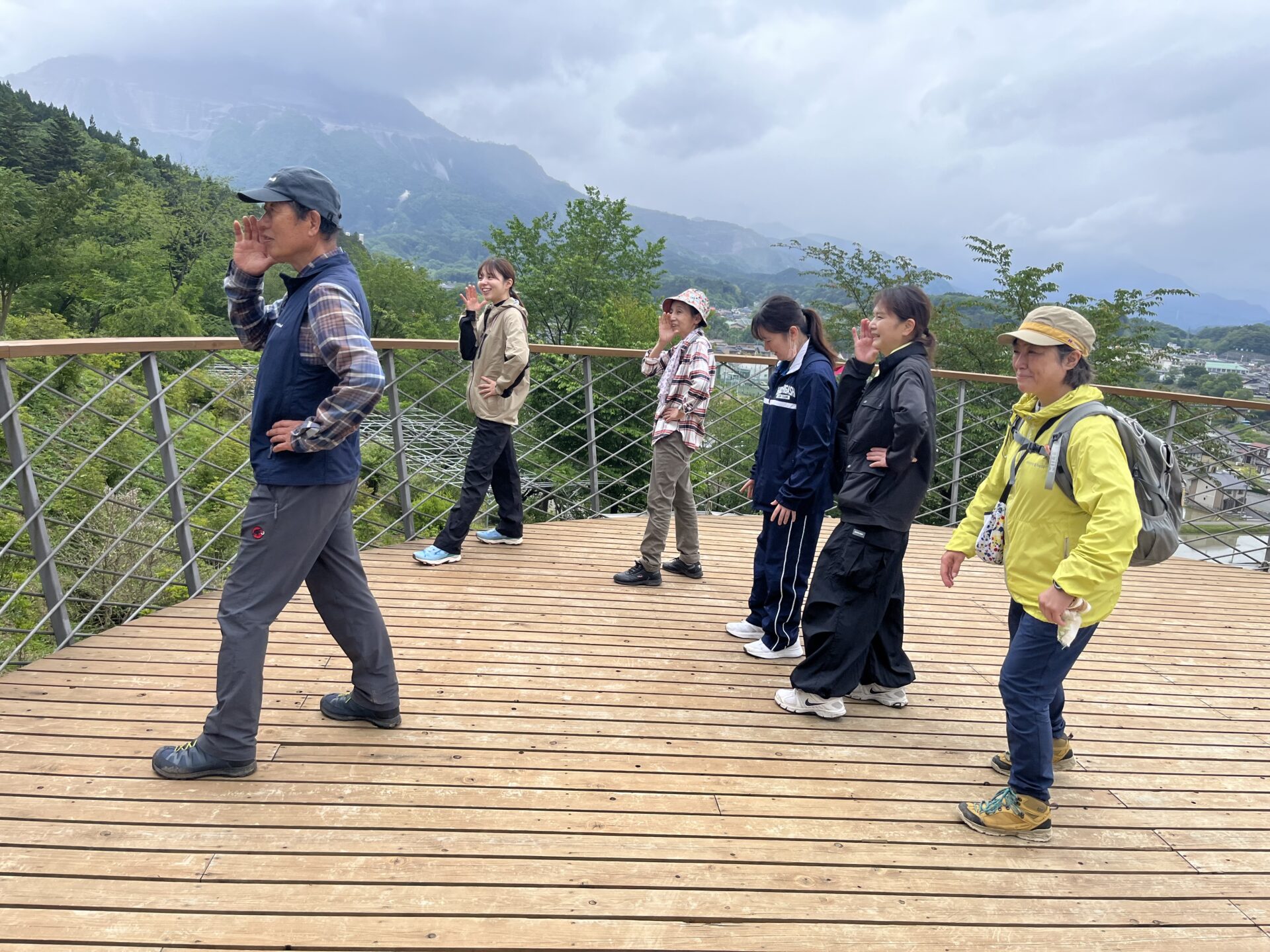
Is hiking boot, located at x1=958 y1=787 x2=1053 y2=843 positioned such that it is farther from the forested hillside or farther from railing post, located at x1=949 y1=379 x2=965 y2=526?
the forested hillside

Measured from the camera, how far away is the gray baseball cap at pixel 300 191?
6.02 ft

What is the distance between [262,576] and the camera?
6.43 feet

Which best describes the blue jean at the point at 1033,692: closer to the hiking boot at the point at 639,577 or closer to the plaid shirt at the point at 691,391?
the plaid shirt at the point at 691,391

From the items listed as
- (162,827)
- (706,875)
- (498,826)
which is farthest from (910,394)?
(162,827)

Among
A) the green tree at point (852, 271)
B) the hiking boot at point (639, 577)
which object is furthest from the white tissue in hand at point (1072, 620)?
the green tree at point (852, 271)

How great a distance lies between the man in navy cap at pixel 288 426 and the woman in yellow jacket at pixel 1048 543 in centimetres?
172


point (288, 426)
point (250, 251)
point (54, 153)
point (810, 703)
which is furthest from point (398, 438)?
point (54, 153)

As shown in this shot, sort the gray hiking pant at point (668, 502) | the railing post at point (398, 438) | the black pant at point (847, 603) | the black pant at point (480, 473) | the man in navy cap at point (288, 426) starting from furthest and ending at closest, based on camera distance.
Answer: the railing post at point (398, 438) < the black pant at point (480, 473) < the gray hiking pant at point (668, 502) < the black pant at point (847, 603) < the man in navy cap at point (288, 426)

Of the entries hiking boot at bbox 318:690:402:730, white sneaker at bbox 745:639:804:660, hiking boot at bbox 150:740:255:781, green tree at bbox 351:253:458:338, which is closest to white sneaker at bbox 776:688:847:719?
white sneaker at bbox 745:639:804:660

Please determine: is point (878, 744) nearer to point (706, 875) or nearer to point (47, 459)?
point (706, 875)

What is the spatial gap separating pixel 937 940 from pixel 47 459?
716 inches

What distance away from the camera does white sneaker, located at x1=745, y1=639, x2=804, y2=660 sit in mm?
3104

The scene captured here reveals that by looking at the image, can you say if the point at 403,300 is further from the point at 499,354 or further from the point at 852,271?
the point at 499,354

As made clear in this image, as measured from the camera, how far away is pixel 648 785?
2.16 meters
